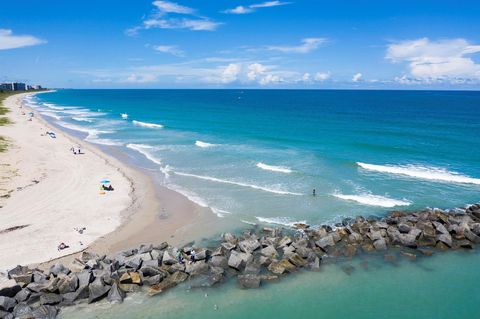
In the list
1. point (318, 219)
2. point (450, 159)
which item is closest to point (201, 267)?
point (318, 219)

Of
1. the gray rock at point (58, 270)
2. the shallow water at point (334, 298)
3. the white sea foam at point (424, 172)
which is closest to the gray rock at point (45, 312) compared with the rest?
the shallow water at point (334, 298)

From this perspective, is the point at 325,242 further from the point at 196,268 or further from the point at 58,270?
the point at 58,270

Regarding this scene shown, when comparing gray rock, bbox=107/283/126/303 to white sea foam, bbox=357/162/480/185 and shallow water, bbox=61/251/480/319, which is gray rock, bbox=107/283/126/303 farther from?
white sea foam, bbox=357/162/480/185

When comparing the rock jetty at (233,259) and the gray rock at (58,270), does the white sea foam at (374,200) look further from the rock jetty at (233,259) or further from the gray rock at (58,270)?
the gray rock at (58,270)

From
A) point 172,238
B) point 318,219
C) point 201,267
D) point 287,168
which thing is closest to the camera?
point 201,267

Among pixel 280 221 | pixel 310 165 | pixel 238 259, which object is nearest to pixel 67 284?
pixel 238 259

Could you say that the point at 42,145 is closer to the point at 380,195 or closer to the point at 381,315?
the point at 380,195
